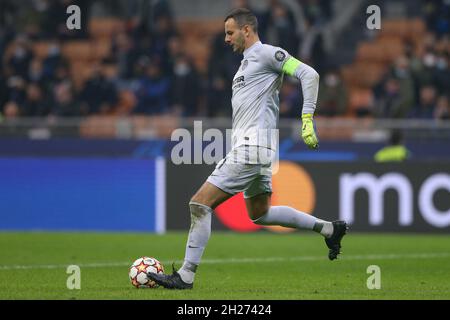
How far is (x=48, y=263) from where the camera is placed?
1090 cm

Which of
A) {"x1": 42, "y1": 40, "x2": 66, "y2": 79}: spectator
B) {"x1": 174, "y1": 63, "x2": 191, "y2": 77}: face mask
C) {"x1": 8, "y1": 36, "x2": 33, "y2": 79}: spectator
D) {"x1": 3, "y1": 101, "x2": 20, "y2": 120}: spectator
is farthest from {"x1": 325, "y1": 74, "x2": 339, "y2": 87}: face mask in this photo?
{"x1": 8, "y1": 36, "x2": 33, "y2": 79}: spectator

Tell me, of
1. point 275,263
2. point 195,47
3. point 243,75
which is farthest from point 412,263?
point 195,47

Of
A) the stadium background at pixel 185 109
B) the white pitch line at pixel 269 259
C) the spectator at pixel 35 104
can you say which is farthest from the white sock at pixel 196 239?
the spectator at pixel 35 104

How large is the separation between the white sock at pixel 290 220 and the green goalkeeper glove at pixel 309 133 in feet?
3.04

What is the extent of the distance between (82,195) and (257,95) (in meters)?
7.70

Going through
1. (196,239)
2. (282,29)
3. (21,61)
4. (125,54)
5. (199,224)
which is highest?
(282,29)

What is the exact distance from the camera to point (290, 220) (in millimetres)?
8852

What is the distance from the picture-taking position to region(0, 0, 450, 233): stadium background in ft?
50.5

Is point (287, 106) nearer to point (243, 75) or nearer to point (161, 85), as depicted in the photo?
point (161, 85)

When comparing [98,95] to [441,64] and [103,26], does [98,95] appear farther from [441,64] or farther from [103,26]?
[441,64]

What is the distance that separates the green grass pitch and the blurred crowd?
373 centimetres

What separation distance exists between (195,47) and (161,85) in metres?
2.69

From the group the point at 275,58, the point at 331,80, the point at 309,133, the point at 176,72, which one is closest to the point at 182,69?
the point at 176,72

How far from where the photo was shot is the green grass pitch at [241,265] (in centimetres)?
815
